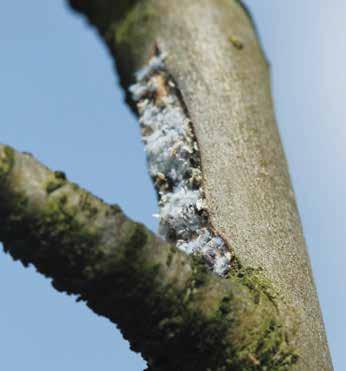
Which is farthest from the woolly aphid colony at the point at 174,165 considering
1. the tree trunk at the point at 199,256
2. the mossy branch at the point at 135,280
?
the mossy branch at the point at 135,280

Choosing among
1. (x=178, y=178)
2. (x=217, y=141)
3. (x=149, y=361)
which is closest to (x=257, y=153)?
(x=217, y=141)

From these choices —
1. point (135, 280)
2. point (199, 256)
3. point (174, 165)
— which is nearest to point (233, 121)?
point (174, 165)

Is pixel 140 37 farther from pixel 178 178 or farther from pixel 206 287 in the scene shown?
pixel 206 287

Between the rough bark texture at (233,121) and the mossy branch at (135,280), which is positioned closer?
the mossy branch at (135,280)

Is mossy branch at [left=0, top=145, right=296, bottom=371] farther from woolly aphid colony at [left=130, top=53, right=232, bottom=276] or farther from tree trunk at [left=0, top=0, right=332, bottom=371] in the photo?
woolly aphid colony at [left=130, top=53, right=232, bottom=276]

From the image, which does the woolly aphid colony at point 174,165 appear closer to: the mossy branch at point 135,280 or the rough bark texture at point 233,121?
the rough bark texture at point 233,121

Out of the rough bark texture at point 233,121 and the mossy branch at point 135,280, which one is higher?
the rough bark texture at point 233,121
